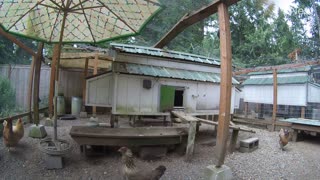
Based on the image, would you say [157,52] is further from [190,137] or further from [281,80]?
[281,80]

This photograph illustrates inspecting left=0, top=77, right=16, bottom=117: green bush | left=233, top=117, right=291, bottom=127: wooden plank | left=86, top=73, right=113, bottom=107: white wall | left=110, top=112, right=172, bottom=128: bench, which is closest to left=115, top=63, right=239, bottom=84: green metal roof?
left=86, top=73, right=113, bottom=107: white wall

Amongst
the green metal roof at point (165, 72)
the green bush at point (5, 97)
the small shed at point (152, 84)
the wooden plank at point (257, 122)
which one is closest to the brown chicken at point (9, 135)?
the small shed at point (152, 84)

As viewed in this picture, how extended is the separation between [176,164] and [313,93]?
5141 millimetres

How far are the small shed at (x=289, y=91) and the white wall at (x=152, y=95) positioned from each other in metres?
2.92

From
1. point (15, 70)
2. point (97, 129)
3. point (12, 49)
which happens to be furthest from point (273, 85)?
point (12, 49)

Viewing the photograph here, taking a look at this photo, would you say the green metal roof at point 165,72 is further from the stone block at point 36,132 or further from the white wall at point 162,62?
the stone block at point 36,132

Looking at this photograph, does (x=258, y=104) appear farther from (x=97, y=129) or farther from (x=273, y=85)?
(x=97, y=129)

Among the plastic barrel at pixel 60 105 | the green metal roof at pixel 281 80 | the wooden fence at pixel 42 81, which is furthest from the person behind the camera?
the wooden fence at pixel 42 81

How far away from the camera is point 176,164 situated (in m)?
4.58

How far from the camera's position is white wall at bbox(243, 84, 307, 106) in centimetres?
742

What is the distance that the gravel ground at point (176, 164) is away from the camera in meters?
4.10

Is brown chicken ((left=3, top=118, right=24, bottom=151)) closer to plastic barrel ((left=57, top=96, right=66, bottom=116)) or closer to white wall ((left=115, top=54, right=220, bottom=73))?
white wall ((left=115, top=54, right=220, bottom=73))

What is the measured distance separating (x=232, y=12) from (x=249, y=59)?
297 cm

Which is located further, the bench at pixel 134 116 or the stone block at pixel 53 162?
the bench at pixel 134 116
